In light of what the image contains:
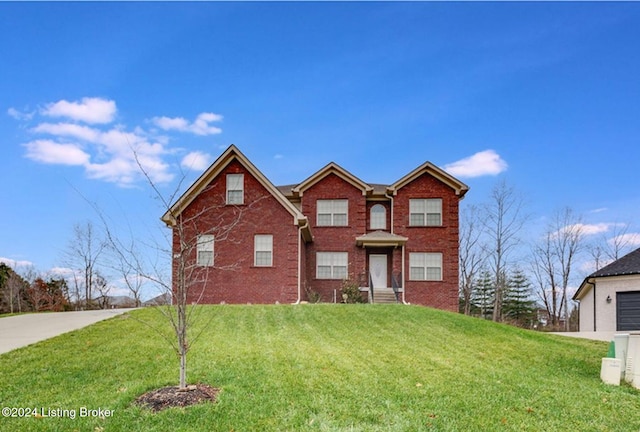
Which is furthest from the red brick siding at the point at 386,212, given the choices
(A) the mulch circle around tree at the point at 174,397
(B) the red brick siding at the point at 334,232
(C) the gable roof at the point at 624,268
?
(A) the mulch circle around tree at the point at 174,397

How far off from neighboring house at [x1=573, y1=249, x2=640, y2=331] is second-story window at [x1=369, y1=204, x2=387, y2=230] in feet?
34.4

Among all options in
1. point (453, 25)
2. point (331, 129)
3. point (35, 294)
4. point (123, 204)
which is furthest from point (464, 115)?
point (35, 294)

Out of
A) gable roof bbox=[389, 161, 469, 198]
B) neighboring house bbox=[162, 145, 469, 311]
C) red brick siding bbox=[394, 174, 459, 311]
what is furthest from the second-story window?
gable roof bbox=[389, 161, 469, 198]

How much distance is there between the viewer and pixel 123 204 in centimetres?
893

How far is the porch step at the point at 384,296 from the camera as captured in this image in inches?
925

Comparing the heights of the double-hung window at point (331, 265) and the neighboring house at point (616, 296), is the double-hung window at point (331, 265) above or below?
above

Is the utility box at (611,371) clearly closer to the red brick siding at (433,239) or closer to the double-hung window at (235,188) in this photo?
the red brick siding at (433,239)

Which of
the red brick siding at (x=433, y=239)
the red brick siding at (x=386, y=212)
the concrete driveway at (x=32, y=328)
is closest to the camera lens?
the concrete driveway at (x=32, y=328)

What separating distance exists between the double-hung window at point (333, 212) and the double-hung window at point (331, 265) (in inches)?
62.6

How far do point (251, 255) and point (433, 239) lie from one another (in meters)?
9.32

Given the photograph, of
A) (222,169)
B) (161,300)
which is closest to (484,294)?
(222,169)

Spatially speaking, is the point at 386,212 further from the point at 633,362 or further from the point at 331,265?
the point at 633,362

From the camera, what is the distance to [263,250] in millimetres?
21172

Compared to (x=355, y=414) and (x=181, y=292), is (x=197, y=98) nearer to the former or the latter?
(x=181, y=292)
